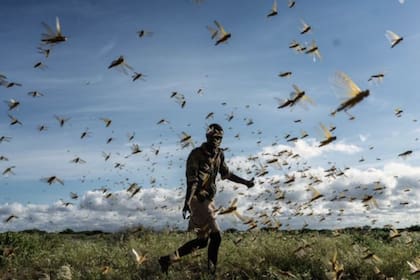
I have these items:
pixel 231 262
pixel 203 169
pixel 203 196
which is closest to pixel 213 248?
pixel 203 196

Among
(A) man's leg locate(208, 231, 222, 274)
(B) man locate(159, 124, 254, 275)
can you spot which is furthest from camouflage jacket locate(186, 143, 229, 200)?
(A) man's leg locate(208, 231, 222, 274)

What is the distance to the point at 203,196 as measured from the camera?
28.2ft

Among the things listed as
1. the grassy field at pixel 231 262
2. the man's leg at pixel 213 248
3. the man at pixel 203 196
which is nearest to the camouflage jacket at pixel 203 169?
the man at pixel 203 196

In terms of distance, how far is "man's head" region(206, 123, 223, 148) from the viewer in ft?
28.2

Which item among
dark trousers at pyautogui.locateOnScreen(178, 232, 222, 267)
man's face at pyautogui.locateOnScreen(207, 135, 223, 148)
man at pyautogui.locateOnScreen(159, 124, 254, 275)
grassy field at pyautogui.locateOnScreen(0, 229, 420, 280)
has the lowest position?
grassy field at pyautogui.locateOnScreen(0, 229, 420, 280)

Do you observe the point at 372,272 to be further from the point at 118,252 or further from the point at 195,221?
the point at 118,252

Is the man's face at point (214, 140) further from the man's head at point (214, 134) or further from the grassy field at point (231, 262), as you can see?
the grassy field at point (231, 262)

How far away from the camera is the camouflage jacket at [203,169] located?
855 centimetres

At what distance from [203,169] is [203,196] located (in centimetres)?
46

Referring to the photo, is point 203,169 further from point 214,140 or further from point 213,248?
point 213,248

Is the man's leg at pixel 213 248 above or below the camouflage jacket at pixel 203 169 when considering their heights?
below

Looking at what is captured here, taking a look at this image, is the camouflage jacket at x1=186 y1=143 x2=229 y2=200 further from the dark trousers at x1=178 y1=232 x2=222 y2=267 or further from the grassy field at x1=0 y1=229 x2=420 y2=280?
the grassy field at x1=0 y1=229 x2=420 y2=280

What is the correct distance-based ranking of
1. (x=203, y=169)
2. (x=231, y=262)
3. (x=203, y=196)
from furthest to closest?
(x=231, y=262) → (x=203, y=169) → (x=203, y=196)

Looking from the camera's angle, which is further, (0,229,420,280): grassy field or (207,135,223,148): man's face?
(0,229,420,280): grassy field
